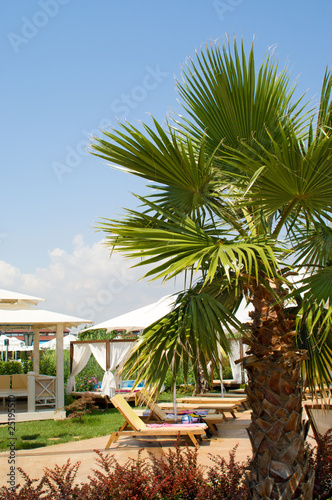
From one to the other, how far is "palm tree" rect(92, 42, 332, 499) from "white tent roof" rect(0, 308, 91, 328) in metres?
8.99

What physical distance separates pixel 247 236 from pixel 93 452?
569 centimetres

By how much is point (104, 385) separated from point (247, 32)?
1211 cm

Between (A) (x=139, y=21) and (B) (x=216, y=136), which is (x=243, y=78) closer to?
(B) (x=216, y=136)

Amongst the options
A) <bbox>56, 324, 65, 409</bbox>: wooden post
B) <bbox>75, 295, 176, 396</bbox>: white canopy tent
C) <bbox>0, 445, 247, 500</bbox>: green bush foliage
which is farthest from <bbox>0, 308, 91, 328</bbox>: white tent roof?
<bbox>0, 445, 247, 500</bbox>: green bush foliage

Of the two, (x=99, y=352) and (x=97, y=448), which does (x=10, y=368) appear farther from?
(x=97, y=448)

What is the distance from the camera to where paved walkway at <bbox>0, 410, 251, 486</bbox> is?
6.72 metres

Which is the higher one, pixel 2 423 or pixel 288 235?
pixel 288 235

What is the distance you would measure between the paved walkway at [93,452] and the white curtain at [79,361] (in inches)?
234

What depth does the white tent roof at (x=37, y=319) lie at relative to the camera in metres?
12.3

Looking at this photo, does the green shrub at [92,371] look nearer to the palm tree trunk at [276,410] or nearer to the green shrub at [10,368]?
the green shrub at [10,368]

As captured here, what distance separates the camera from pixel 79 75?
21.4ft

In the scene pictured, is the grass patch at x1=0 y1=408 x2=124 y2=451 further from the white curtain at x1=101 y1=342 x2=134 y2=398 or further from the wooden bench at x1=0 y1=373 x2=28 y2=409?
the wooden bench at x1=0 y1=373 x2=28 y2=409

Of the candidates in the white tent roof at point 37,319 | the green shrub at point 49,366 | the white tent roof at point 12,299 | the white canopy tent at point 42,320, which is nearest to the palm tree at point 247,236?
the white tent roof at point 12,299

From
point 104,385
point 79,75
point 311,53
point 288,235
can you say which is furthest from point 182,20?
point 104,385
